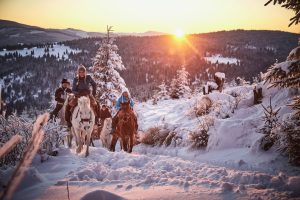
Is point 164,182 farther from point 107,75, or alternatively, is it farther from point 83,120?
point 107,75

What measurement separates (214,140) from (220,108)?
10.8 feet

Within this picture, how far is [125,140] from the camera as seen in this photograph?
1179cm

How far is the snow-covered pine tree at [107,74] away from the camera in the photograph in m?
28.3

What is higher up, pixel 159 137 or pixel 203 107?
pixel 203 107

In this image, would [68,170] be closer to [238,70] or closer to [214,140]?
[214,140]

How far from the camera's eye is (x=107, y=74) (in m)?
29.4

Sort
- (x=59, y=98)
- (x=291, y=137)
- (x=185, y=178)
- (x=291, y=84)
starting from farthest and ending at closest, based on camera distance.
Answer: (x=59, y=98), (x=291, y=137), (x=291, y=84), (x=185, y=178)

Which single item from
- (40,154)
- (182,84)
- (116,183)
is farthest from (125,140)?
(182,84)

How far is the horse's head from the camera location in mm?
9445

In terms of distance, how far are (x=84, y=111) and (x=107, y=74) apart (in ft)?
66.5

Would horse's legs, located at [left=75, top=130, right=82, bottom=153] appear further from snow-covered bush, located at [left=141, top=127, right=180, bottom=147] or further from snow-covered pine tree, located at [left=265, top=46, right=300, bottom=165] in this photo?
snow-covered pine tree, located at [left=265, top=46, right=300, bottom=165]

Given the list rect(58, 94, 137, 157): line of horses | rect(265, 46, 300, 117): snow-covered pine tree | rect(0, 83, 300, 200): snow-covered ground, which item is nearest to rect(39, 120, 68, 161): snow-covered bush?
rect(0, 83, 300, 200): snow-covered ground

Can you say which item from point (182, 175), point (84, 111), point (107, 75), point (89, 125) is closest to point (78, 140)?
point (89, 125)

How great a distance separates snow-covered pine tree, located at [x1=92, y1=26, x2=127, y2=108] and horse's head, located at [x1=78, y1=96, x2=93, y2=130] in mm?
18228
